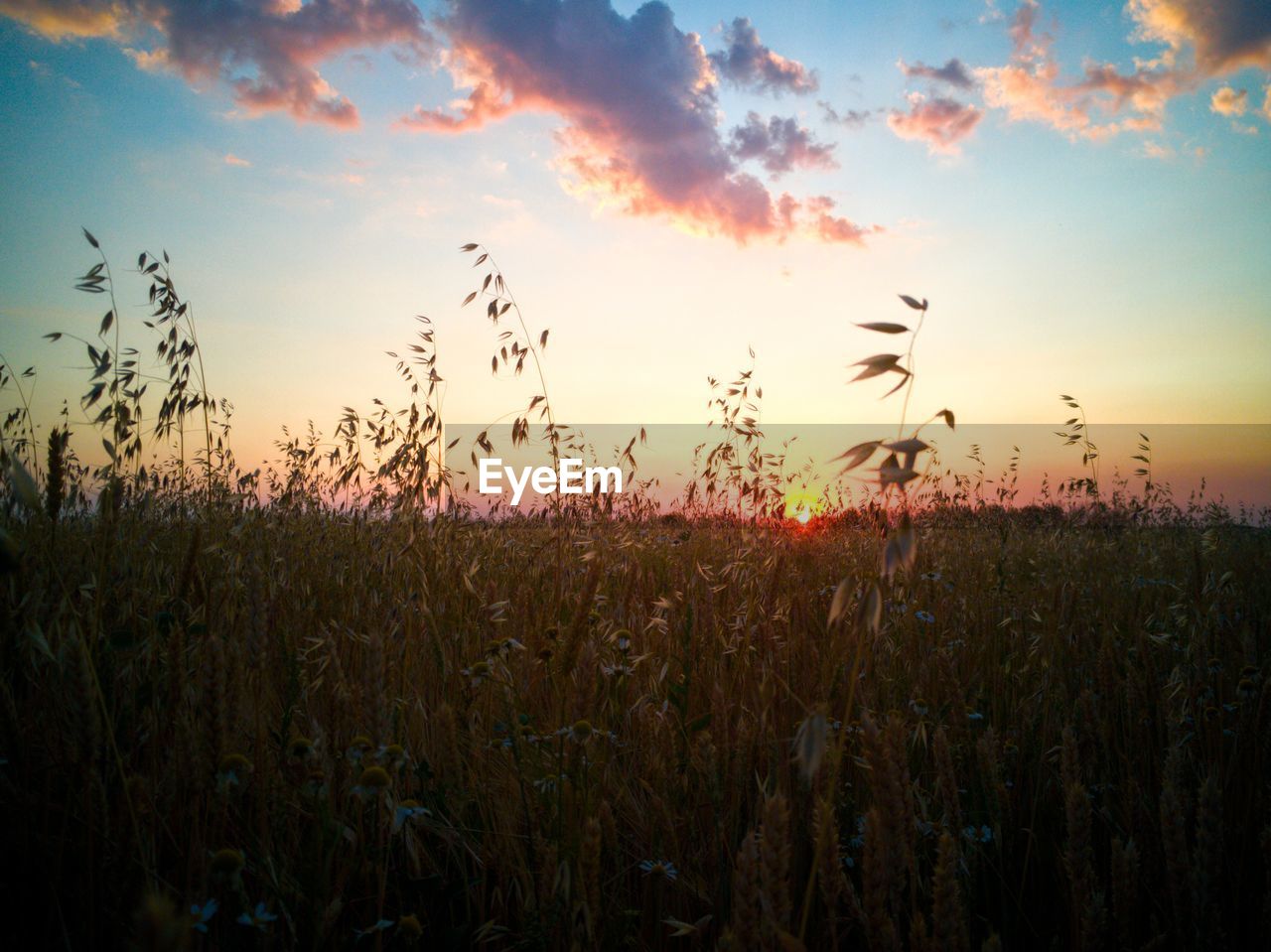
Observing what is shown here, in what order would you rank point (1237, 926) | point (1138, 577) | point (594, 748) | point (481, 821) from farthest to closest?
point (1138, 577) → point (594, 748) → point (481, 821) → point (1237, 926)

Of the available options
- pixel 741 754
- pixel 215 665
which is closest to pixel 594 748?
pixel 741 754

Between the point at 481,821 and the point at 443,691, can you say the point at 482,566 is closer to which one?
the point at 443,691

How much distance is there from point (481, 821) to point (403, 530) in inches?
120

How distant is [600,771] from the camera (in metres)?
1.79

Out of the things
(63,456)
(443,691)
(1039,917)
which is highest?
(63,456)

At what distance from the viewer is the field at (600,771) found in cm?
109

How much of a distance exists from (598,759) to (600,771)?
4 cm

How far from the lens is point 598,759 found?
1771mm

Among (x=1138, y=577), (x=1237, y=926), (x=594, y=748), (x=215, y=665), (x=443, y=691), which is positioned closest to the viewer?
(x=215, y=665)

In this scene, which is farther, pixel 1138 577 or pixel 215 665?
pixel 1138 577

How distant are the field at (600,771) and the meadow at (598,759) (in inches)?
0.5

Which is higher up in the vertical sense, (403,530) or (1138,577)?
(403,530)

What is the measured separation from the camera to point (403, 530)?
4.46 m

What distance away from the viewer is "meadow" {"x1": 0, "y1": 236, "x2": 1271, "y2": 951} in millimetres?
1084
